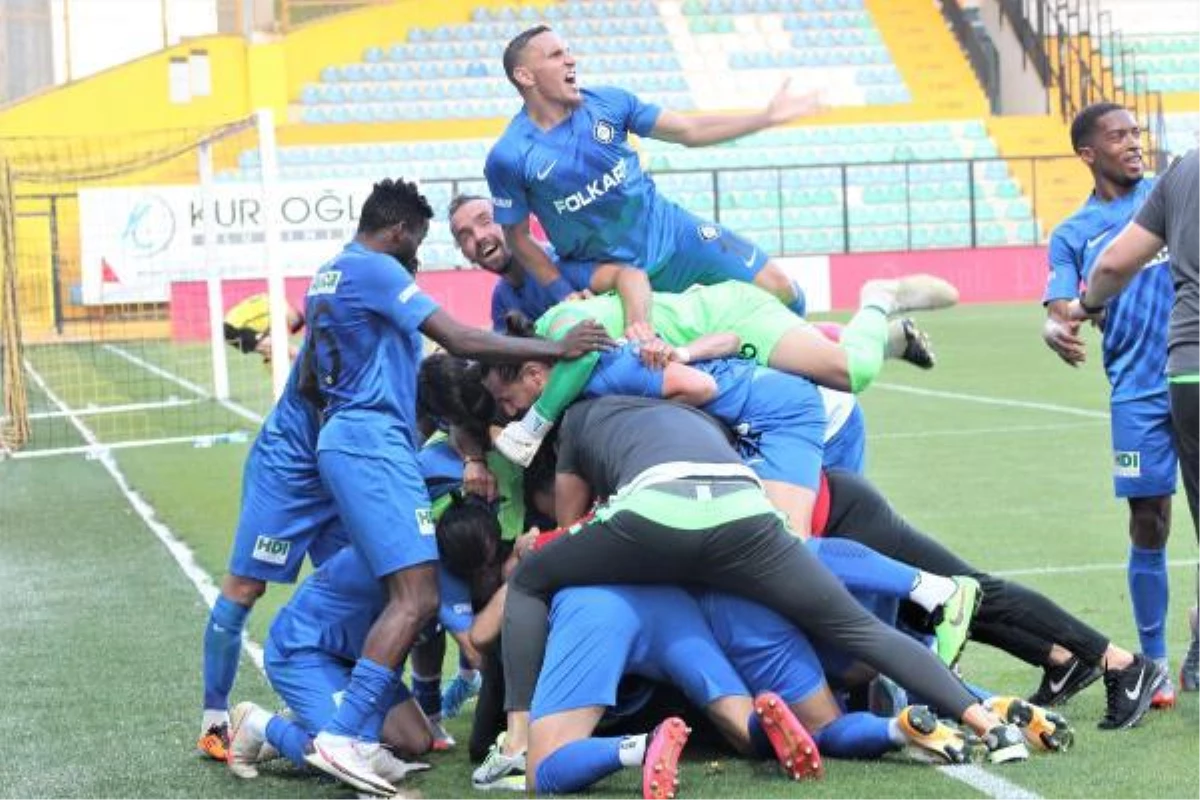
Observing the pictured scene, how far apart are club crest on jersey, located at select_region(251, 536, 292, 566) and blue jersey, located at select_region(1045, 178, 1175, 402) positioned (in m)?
3.02

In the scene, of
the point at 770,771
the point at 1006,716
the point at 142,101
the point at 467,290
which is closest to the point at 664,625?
the point at 770,771

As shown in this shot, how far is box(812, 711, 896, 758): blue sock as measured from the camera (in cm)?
665

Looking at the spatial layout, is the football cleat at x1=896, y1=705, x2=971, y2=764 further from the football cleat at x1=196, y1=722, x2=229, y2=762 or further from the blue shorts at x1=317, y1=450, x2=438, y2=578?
the football cleat at x1=196, y1=722, x2=229, y2=762

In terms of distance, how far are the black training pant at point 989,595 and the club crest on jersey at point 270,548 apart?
1906 millimetres

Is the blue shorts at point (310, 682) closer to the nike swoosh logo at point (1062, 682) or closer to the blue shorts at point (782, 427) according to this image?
the blue shorts at point (782, 427)

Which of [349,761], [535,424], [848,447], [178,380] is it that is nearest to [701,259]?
[848,447]

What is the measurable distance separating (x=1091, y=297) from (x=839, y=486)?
3.92ft

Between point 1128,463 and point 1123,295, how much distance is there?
649 millimetres

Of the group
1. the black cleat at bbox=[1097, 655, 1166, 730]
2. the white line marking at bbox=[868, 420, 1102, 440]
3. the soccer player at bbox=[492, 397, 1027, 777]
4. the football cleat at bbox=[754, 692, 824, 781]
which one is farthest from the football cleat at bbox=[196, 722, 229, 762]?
the white line marking at bbox=[868, 420, 1102, 440]

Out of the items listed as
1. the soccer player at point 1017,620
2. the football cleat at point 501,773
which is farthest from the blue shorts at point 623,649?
the soccer player at point 1017,620

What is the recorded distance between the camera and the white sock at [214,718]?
755 cm

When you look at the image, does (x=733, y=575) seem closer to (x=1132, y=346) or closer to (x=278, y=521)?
(x=278, y=521)

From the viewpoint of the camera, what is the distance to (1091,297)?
23.4 feet

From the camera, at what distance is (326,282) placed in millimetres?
7156
